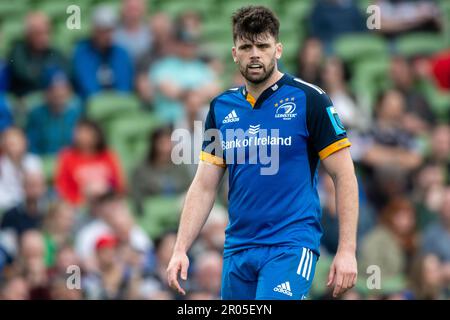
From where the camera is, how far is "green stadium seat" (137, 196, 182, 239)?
1163 cm

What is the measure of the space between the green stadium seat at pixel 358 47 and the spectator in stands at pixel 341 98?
30.0 inches

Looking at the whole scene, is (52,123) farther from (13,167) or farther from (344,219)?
(344,219)

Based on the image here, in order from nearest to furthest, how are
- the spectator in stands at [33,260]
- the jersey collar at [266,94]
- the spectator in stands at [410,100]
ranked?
the jersey collar at [266,94] < the spectator in stands at [33,260] < the spectator in stands at [410,100]

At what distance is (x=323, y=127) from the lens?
20.9 ft

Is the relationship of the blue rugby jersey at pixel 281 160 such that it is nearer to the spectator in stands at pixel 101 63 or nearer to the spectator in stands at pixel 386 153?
the spectator in stands at pixel 386 153

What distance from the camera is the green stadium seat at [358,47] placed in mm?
14094

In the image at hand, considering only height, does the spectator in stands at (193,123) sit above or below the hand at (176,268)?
above

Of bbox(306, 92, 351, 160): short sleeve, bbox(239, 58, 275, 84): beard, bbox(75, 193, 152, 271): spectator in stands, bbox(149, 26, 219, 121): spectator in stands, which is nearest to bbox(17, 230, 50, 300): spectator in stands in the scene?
bbox(75, 193, 152, 271): spectator in stands

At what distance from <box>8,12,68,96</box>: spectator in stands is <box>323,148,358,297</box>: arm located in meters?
7.07

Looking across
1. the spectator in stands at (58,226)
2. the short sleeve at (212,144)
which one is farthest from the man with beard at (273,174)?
the spectator in stands at (58,226)

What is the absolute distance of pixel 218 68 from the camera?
43.9 feet

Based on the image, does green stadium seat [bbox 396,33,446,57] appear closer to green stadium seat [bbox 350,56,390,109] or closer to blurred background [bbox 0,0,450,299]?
blurred background [bbox 0,0,450,299]
